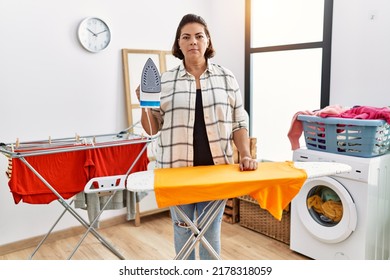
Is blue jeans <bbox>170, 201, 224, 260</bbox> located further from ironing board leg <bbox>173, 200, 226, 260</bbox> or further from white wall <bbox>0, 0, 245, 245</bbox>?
white wall <bbox>0, 0, 245, 245</bbox>

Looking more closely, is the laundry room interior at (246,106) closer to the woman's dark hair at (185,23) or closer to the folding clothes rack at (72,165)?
the folding clothes rack at (72,165)

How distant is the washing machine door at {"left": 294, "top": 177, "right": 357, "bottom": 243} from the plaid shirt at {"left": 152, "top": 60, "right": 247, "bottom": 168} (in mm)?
904

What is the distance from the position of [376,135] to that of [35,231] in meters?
2.49

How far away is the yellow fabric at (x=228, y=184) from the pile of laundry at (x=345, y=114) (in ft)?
2.63

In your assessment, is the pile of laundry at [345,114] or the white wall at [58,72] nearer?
the pile of laundry at [345,114]

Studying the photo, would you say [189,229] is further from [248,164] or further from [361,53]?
[361,53]

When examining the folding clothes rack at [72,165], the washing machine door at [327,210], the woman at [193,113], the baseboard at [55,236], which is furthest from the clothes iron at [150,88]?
the baseboard at [55,236]

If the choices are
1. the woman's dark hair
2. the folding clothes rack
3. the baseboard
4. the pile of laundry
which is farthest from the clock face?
the pile of laundry

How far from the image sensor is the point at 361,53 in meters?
2.42

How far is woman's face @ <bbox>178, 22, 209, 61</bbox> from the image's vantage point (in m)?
1.58

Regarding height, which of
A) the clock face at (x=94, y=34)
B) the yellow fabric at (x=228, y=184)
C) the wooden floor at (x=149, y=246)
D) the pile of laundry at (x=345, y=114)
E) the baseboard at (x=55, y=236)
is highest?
the clock face at (x=94, y=34)

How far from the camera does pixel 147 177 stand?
54.5 inches

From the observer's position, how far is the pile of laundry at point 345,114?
2027mm

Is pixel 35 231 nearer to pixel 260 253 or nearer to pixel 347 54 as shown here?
pixel 260 253
